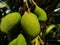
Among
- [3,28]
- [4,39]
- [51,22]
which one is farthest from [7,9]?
[3,28]

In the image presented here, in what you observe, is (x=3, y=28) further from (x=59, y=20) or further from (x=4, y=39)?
(x=59, y=20)

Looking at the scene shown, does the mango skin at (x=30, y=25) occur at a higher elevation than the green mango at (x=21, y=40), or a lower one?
higher

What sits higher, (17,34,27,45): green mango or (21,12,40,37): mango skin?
(21,12,40,37): mango skin

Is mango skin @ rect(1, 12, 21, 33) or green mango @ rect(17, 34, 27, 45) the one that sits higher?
mango skin @ rect(1, 12, 21, 33)

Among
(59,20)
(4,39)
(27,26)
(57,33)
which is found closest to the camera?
(27,26)

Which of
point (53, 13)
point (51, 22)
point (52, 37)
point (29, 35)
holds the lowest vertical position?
point (52, 37)

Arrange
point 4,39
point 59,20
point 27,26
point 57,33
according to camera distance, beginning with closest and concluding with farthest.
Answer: point 27,26, point 4,39, point 59,20, point 57,33

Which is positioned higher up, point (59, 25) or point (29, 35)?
point (29, 35)

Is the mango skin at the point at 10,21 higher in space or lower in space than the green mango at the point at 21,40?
higher

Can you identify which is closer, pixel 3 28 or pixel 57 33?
pixel 3 28

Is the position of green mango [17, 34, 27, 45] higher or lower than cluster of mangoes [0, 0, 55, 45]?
lower

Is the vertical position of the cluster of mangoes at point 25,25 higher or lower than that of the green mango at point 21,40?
higher
